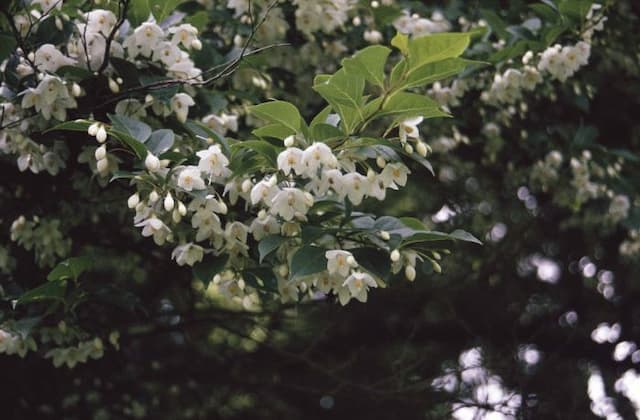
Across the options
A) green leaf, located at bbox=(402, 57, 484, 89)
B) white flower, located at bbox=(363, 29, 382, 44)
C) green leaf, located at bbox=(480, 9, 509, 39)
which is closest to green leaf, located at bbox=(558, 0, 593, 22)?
green leaf, located at bbox=(480, 9, 509, 39)

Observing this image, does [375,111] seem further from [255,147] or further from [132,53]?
[132,53]

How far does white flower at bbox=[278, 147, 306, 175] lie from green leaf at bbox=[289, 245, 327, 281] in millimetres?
219

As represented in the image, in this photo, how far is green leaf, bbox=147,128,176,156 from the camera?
7.52 feet

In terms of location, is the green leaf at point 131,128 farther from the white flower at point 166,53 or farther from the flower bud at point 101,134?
the white flower at point 166,53

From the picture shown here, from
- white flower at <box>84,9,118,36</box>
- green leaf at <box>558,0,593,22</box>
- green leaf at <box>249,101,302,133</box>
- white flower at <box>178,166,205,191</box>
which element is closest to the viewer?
green leaf at <box>249,101,302,133</box>

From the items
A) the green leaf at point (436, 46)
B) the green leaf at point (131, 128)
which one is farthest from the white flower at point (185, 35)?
the green leaf at point (436, 46)

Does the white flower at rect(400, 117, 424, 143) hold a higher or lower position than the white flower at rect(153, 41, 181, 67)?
lower

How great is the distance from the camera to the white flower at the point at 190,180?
2211mm

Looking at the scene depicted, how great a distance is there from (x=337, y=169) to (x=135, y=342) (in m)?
3.12

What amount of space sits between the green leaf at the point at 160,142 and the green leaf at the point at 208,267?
0.38 m

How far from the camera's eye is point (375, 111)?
84.5 inches

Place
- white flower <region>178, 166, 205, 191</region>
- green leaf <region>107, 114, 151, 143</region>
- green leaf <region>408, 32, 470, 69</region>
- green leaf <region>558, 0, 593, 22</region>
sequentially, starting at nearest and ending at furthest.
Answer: green leaf <region>408, 32, 470, 69</region>, white flower <region>178, 166, 205, 191</region>, green leaf <region>107, 114, 151, 143</region>, green leaf <region>558, 0, 593, 22</region>

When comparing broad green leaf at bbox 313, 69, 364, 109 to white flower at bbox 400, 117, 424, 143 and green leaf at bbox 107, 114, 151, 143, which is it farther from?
green leaf at bbox 107, 114, 151, 143

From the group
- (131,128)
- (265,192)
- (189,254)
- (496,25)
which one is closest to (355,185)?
(265,192)
